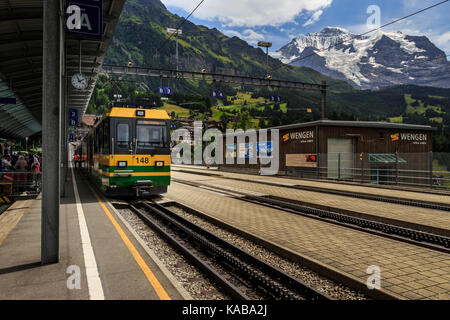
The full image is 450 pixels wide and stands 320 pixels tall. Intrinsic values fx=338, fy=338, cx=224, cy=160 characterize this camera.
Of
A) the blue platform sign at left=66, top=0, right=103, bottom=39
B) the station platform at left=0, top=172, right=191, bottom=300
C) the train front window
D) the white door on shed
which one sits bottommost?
the station platform at left=0, top=172, right=191, bottom=300

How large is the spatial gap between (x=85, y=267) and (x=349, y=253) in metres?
4.54

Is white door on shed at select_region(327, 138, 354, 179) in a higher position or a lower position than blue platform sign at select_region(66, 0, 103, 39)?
lower

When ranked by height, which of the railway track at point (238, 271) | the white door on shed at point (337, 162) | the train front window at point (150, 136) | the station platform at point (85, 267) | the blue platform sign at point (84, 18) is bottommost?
the railway track at point (238, 271)

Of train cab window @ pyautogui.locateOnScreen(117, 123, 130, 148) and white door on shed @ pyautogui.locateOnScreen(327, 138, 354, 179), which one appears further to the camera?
white door on shed @ pyautogui.locateOnScreen(327, 138, 354, 179)

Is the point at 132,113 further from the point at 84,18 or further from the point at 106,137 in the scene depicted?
the point at 84,18

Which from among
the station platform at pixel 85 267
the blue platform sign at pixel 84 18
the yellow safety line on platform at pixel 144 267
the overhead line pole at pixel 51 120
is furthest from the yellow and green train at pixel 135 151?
the overhead line pole at pixel 51 120

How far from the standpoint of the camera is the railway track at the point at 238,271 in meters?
4.59

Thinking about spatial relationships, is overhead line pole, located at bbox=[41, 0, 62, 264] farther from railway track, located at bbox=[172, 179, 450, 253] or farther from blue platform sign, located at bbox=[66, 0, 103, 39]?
railway track, located at bbox=[172, 179, 450, 253]

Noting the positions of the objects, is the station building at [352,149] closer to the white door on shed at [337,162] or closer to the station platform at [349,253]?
the white door on shed at [337,162]

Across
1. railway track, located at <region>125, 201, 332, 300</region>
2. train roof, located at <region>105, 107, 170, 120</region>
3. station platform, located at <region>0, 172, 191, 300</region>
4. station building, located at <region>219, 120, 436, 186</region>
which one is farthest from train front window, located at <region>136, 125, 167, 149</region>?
station building, located at <region>219, 120, 436, 186</region>

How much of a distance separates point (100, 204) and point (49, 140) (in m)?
6.91

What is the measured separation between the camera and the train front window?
12.5m
